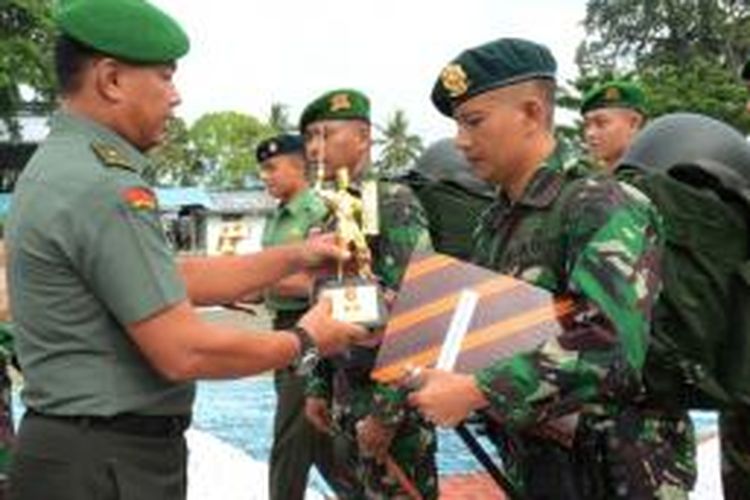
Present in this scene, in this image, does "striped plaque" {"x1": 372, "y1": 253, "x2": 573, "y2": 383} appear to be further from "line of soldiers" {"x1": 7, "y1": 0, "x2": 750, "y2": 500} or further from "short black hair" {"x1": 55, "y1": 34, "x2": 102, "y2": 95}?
"short black hair" {"x1": 55, "y1": 34, "x2": 102, "y2": 95}

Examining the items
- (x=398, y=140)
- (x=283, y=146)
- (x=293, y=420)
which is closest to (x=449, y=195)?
(x=293, y=420)

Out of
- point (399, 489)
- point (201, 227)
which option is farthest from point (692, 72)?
point (399, 489)

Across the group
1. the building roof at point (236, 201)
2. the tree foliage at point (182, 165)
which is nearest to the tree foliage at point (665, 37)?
the building roof at point (236, 201)

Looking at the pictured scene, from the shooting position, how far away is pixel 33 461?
3.15 m

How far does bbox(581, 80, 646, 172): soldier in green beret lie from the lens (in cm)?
627

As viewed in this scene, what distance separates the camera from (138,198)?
3.04 m

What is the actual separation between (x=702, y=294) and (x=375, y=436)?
150 centimetres

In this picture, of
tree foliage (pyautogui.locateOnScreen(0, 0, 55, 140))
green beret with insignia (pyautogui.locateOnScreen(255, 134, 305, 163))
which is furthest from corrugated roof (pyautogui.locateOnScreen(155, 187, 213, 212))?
green beret with insignia (pyautogui.locateOnScreen(255, 134, 305, 163))

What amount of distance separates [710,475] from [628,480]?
4569 millimetres

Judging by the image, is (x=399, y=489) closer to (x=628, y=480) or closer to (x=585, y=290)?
(x=628, y=480)

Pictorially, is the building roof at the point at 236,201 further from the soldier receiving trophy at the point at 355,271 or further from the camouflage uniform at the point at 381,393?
the soldier receiving trophy at the point at 355,271

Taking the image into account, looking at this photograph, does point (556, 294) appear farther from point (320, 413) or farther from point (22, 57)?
point (22, 57)

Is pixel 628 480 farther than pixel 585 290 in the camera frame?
Yes

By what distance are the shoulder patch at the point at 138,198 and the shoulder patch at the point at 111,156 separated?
69 millimetres
